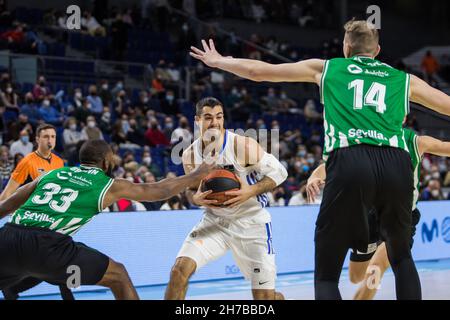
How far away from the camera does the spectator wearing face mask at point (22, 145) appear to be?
12708 mm

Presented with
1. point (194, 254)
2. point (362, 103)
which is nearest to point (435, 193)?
point (194, 254)

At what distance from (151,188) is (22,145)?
7.90m

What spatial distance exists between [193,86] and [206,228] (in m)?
12.8

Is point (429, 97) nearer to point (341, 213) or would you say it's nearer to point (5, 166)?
point (341, 213)

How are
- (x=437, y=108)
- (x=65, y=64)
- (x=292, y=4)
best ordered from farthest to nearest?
(x=292, y=4) → (x=65, y=64) → (x=437, y=108)

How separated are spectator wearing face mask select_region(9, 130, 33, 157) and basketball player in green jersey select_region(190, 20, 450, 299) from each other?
8773 millimetres

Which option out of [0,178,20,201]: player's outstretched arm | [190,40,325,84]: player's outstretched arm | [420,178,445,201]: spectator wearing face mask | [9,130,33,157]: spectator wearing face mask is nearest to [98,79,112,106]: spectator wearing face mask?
[9,130,33,157]: spectator wearing face mask

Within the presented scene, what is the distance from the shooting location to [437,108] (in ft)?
15.1

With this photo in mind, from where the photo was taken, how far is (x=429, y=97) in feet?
15.1

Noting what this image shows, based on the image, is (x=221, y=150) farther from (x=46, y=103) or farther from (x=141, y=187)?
(x=46, y=103)

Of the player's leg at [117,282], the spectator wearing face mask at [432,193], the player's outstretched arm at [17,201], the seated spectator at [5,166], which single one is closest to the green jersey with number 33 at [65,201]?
the player's outstretched arm at [17,201]

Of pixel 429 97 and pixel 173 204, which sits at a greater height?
pixel 429 97

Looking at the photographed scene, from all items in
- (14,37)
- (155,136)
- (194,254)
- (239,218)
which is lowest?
(194,254)

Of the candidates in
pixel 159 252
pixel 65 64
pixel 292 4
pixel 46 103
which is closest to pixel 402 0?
pixel 292 4
